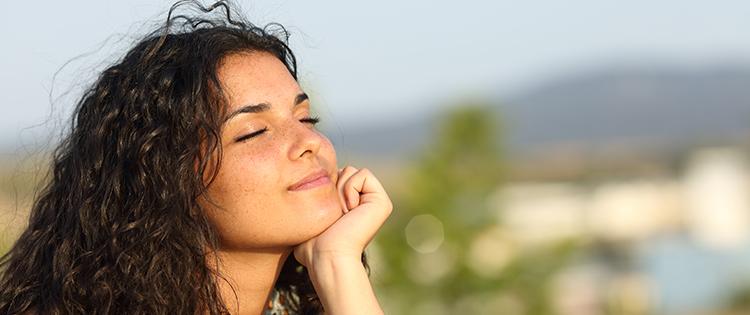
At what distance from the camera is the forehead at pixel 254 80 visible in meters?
3.24

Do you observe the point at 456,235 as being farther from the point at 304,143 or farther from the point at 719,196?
the point at 719,196

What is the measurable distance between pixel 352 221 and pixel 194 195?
401 mm

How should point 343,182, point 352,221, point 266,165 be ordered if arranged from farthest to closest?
point 343,182, point 352,221, point 266,165

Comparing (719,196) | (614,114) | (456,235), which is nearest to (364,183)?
(456,235)

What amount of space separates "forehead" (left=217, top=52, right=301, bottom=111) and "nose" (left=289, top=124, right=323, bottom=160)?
0.33ft

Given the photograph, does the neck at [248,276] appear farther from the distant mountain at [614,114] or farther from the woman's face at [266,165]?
the distant mountain at [614,114]

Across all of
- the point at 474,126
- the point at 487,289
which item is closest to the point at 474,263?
the point at 487,289

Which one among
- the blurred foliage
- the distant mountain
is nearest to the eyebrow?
the blurred foliage

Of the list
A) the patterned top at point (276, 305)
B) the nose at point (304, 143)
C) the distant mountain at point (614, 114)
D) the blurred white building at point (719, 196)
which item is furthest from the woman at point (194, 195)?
the distant mountain at point (614, 114)

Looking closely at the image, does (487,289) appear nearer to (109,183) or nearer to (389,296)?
(389,296)

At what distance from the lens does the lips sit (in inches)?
126

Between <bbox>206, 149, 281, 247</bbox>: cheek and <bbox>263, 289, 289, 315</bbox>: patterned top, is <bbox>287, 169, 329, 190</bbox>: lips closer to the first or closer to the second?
<bbox>206, 149, 281, 247</bbox>: cheek

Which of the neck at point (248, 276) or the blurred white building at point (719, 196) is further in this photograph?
the blurred white building at point (719, 196)

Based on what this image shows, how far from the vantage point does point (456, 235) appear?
17.6m
